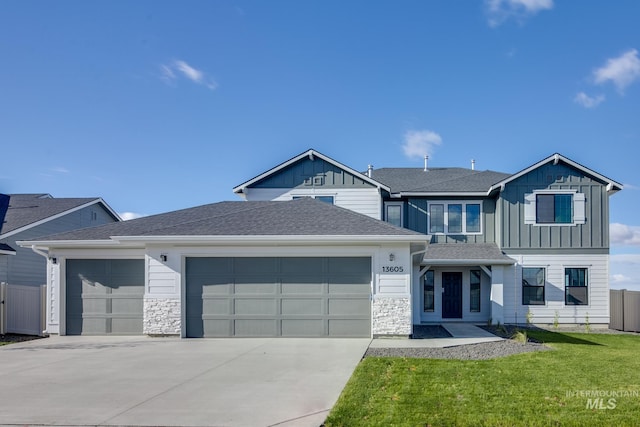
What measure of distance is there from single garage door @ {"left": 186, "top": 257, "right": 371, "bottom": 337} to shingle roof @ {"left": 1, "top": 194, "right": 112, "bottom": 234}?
10.7 meters

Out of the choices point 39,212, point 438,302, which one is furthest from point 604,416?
point 39,212

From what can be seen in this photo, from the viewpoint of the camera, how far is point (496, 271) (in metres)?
18.2

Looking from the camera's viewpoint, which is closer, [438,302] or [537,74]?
[537,74]

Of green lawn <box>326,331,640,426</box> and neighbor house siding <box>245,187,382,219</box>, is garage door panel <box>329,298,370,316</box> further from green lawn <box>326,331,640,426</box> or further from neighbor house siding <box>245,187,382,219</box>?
neighbor house siding <box>245,187,382,219</box>

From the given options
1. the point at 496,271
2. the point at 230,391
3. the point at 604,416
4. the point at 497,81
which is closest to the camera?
the point at 604,416

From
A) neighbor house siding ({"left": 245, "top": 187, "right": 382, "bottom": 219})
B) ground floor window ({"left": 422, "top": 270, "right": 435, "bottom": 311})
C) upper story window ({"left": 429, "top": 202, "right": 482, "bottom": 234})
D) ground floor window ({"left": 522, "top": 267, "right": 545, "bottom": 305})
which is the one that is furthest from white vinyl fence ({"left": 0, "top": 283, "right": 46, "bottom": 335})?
ground floor window ({"left": 522, "top": 267, "right": 545, "bottom": 305})

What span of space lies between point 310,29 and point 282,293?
7.41 metres

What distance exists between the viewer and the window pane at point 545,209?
18984 millimetres

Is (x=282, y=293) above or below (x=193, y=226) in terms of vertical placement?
below

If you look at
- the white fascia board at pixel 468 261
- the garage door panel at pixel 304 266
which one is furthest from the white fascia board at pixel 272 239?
the white fascia board at pixel 468 261

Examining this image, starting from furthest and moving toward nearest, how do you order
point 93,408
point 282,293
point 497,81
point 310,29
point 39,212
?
point 39,212, point 497,81, point 310,29, point 282,293, point 93,408

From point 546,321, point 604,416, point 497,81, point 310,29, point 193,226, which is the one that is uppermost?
point 310,29

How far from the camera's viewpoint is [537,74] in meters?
15.3

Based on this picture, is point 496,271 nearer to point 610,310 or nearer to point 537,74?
point 610,310
